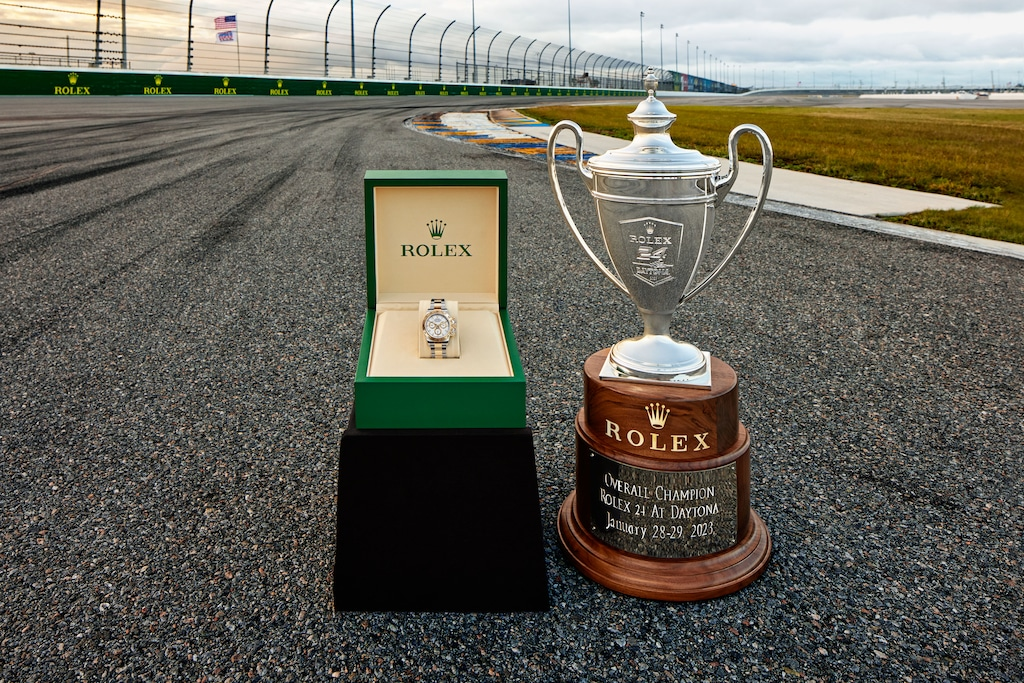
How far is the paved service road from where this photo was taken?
2102 mm

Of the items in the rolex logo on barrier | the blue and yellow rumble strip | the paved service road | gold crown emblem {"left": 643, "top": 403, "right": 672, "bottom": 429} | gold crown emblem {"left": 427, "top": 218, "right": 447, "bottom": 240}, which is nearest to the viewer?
the paved service road

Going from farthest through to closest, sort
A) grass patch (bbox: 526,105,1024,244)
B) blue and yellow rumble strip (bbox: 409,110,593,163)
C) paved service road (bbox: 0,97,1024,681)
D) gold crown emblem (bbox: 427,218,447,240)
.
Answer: blue and yellow rumble strip (bbox: 409,110,593,163)
grass patch (bbox: 526,105,1024,244)
gold crown emblem (bbox: 427,218,447,240)
paved service road (bbox: 0,97,1024,681)

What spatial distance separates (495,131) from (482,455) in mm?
14689

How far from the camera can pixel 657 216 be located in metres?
2.24

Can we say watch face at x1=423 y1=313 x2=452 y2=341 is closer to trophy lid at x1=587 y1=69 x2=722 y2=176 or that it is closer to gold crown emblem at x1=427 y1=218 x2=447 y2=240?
gold crown emblem at x1=427 y1=218 x2=447 y2=240

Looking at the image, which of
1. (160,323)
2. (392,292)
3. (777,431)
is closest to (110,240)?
(160,323)

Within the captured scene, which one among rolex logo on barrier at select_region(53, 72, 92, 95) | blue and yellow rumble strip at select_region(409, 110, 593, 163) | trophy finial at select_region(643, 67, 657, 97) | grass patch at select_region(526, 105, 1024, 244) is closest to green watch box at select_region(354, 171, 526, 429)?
trophy finial at select_region(643, 67, 657, 97)

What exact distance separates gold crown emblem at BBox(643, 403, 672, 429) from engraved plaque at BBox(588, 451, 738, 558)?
0.14 m

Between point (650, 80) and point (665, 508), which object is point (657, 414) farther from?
point (650, 80)

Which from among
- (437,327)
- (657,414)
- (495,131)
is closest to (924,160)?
(495,131)

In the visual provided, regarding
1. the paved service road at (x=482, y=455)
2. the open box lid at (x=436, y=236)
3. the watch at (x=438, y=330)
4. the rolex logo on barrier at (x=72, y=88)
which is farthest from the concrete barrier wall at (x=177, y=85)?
the watch at (x=438, y=330)

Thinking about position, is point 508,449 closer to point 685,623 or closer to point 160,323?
point 685,623

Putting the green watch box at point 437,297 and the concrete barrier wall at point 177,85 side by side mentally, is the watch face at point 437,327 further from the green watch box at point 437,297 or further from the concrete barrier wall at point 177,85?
the concrete barrier wall at point 177,85

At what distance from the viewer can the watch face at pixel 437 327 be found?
2250mm
